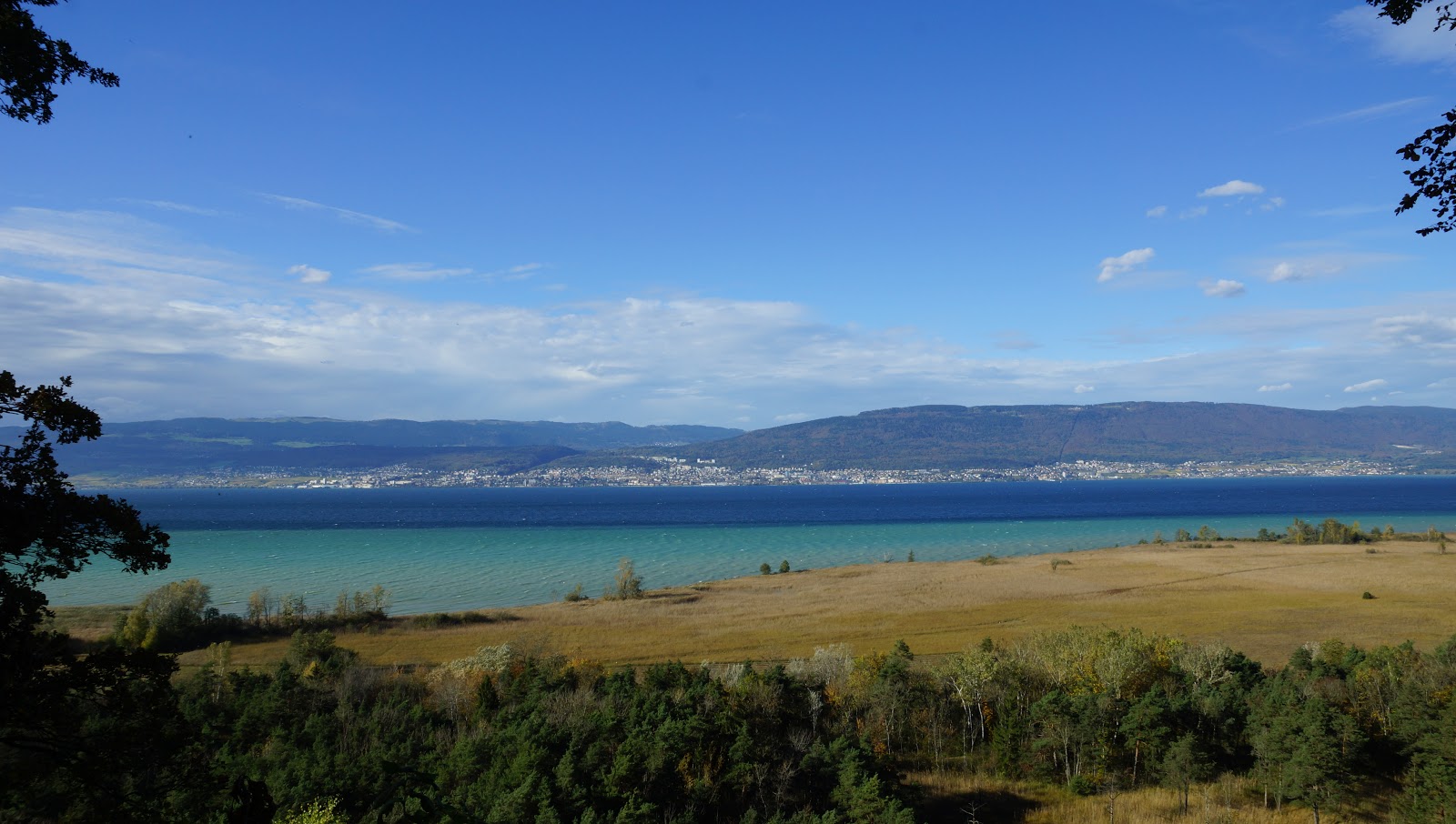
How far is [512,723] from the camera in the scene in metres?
17.9

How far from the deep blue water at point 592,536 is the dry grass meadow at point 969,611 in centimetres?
1022

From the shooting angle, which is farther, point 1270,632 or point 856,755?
point 1270,632

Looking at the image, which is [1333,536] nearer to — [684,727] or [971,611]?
[971,611]

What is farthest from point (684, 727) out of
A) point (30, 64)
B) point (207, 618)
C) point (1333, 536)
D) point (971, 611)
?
point (1333, 536)

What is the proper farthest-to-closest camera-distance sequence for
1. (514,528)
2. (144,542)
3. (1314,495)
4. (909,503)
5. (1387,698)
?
(1314,495) → (909,503) → (514,528) → (1387,698) → (144,542)

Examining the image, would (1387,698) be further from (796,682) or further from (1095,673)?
(796,682)

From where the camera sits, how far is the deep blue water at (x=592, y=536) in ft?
205

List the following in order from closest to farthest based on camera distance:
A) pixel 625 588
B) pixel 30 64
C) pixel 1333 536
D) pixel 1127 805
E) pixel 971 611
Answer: pixel 30 64 < pixel 1127 805 < pixel 971 611 < pixel 625 588 < pixel 1333 536

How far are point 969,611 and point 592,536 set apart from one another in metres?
59.8

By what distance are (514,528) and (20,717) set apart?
11109 cm

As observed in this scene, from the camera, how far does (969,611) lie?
51.6 metres

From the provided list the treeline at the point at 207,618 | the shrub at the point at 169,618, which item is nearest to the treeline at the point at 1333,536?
the treeline at the point at 207,618

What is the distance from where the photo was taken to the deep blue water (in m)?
62.6

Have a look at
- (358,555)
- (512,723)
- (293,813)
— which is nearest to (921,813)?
(512,723)
